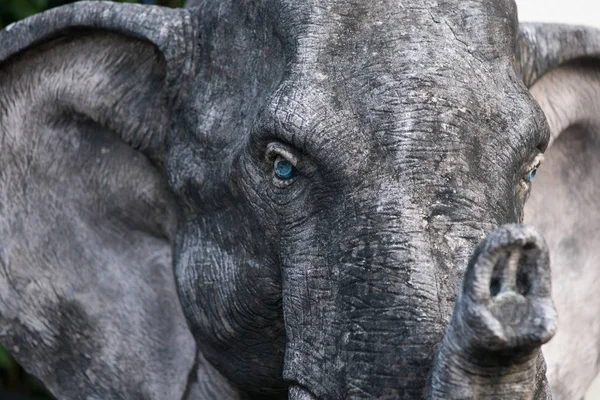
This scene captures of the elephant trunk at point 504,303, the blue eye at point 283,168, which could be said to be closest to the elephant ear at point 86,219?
the blue eye at point 283,168

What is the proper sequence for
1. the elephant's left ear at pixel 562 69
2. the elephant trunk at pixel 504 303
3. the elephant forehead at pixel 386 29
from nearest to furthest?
1. the elephant trunk at pixel 504 303
2. the elephant forehead at pixel 386 29
3. the elephant's left ear at pixel 562 69

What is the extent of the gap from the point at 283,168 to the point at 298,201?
5cm

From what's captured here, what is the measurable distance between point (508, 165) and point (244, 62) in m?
0.42

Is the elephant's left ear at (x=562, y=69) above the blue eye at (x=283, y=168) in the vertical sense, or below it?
below

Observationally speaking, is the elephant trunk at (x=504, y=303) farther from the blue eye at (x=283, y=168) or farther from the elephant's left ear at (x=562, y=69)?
the elephant's left ear at (x=562, y=69)

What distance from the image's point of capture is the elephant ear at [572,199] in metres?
2.62

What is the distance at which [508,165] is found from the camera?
84.8 inches

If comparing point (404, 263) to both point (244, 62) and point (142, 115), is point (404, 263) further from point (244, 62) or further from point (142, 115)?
point (142, 115)

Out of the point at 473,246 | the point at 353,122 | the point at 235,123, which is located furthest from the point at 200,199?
the point at 473,246

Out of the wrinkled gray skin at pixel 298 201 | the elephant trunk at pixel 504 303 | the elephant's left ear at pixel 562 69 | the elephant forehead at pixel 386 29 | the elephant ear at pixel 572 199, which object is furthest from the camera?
the elephant ear at pixel 572 199

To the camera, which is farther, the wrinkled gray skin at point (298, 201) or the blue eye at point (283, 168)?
the blue eye at point (283, 168)

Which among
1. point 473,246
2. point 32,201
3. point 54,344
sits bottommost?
point 54,344

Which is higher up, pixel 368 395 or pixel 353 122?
pixel 353 122

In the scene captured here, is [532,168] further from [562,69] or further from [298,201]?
[562,69]
